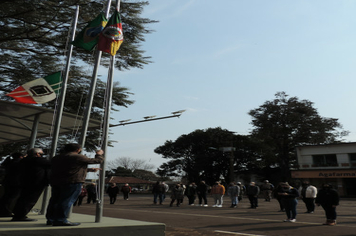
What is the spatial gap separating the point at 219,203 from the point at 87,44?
545 inches

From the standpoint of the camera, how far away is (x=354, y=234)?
7914 millimetres

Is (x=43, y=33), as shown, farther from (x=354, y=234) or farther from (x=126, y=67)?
(x=354, y=234)

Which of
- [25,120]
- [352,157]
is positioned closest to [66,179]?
[25,120]

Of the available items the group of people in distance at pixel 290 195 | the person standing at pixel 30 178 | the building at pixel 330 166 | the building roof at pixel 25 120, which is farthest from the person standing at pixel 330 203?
the building at pixel 330 166

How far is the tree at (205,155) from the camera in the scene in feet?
174

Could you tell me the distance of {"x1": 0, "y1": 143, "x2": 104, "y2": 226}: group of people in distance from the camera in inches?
188

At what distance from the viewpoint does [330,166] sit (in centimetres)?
3997

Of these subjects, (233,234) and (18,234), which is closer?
(18,234)

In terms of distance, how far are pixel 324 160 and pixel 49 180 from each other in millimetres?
41566

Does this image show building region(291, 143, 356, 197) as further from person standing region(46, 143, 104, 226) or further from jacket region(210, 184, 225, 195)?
person standing region(46, 143, 104, 226)

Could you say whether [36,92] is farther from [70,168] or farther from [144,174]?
[144,174]

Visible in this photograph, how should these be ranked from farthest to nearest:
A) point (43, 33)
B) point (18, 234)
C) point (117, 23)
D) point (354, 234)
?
point (43, 33) → point (354, 234) → point (117, 23) → point (18, 234)

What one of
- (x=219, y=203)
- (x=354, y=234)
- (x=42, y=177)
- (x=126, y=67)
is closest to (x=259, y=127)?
(x=219, y=203)

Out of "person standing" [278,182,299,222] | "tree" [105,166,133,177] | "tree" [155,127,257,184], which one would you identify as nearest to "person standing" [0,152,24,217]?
"person standing" [278,182,299,222]
